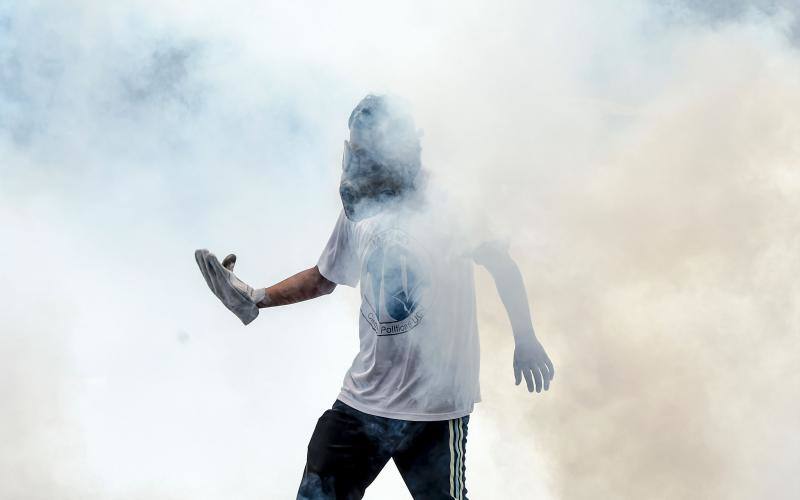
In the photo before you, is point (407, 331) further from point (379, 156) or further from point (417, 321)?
point (379, 156)

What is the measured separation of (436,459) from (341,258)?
30.0 inches

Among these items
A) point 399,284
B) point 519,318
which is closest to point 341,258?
point 399,284

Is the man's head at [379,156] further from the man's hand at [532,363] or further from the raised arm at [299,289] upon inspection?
the man's hand at [532,363]

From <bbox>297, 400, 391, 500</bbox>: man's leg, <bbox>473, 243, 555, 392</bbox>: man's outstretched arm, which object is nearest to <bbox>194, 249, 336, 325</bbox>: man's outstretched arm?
<bbox>297, 400, 391, 500</bbox>: man's leg

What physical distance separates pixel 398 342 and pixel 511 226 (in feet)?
2.35

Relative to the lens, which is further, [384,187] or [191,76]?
[191,76]

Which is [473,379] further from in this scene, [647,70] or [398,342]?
[647,70]

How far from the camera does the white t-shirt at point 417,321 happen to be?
2.55 m

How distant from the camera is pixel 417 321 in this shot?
256cm

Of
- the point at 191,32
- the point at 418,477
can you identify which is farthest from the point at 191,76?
the point at 418,477

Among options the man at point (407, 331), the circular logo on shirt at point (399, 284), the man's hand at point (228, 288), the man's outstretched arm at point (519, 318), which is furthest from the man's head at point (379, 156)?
the man's hand at point (228, 288)

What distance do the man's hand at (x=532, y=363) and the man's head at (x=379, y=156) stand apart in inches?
24.3

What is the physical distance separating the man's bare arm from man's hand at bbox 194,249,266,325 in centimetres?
4

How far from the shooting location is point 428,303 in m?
2.57
